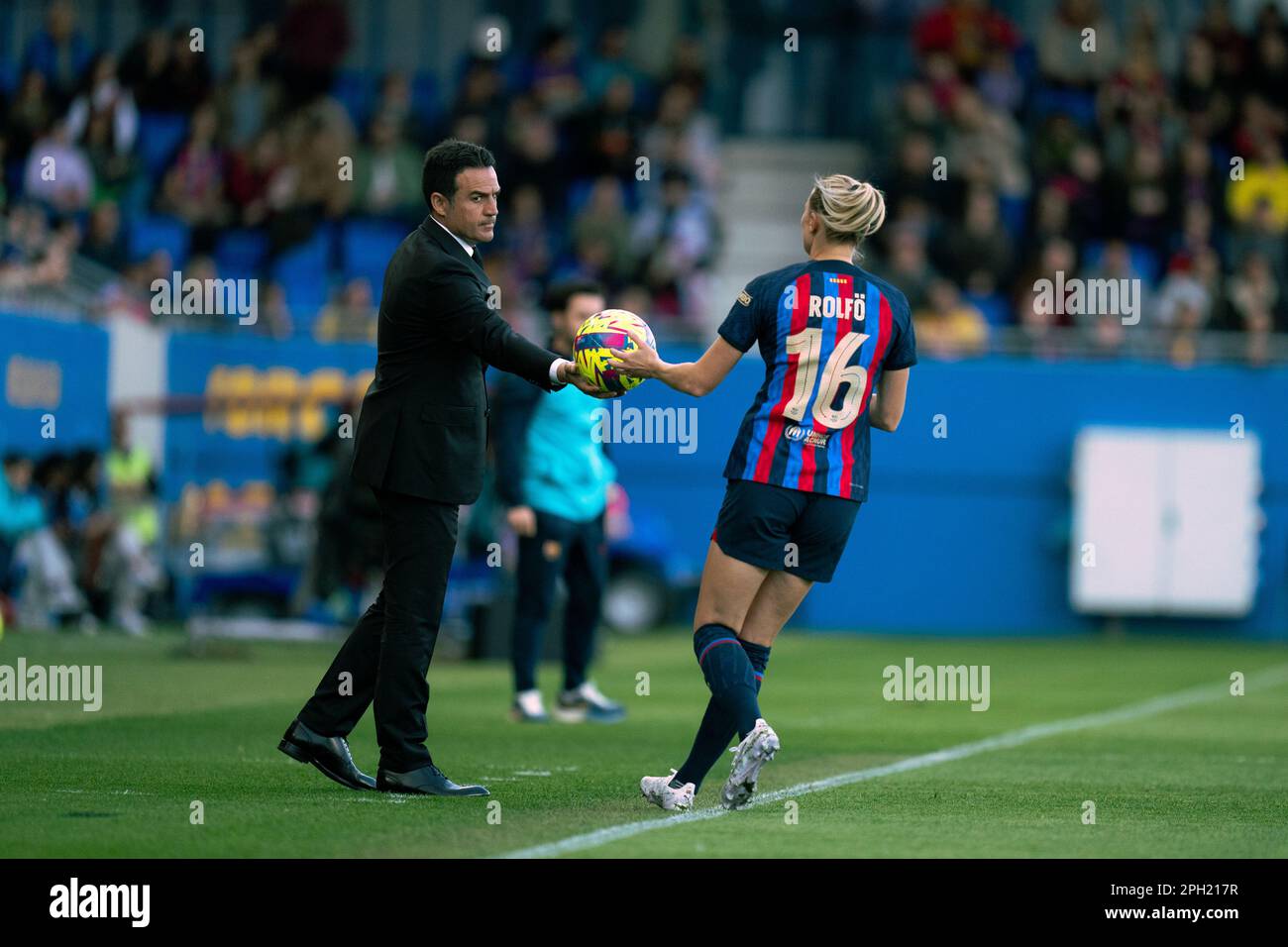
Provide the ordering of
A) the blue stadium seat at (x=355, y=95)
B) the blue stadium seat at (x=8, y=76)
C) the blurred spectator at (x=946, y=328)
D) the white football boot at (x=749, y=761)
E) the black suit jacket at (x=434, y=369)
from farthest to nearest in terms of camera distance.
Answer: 1. the blue stadium seat at (x=355, y=95)
2. the blue stadium seat at (x=8, y=76)
3. the blurred spectator at (x=946, y=328)
4. the black suit jacket at (x=434, y=369)
5. the white football boot at (x=749, y=761)

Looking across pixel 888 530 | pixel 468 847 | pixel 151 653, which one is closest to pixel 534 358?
pixel 468 847

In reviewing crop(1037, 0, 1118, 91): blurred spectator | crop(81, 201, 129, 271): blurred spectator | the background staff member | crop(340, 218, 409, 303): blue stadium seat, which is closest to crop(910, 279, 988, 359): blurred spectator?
crop(1037, 0, 1118, 91): blurred spectator

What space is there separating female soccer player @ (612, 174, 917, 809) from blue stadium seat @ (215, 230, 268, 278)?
16673 millimetres

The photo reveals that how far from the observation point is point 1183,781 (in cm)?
922

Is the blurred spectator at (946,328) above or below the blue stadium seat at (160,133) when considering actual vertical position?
below

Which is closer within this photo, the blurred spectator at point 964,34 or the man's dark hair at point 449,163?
the man's dark hair at point 449,163

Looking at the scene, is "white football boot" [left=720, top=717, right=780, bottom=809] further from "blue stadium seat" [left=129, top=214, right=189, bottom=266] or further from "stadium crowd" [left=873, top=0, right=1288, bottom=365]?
"blue stadium seat" [left=129, top=214, right=189, bottom=266]

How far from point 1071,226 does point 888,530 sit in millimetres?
3890

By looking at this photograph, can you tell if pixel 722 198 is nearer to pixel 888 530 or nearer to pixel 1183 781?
pixel 888 530

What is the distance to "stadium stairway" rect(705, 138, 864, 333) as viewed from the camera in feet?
84.8

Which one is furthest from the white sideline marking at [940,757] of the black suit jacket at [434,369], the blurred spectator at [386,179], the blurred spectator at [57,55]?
the blurred spectator at [57,55]

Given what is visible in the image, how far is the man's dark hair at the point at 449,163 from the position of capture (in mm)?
8070

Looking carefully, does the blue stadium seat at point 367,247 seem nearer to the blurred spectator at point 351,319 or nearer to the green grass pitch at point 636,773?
the blurred spectator at point 351,319

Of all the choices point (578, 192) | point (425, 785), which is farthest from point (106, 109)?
point (425, 785)
